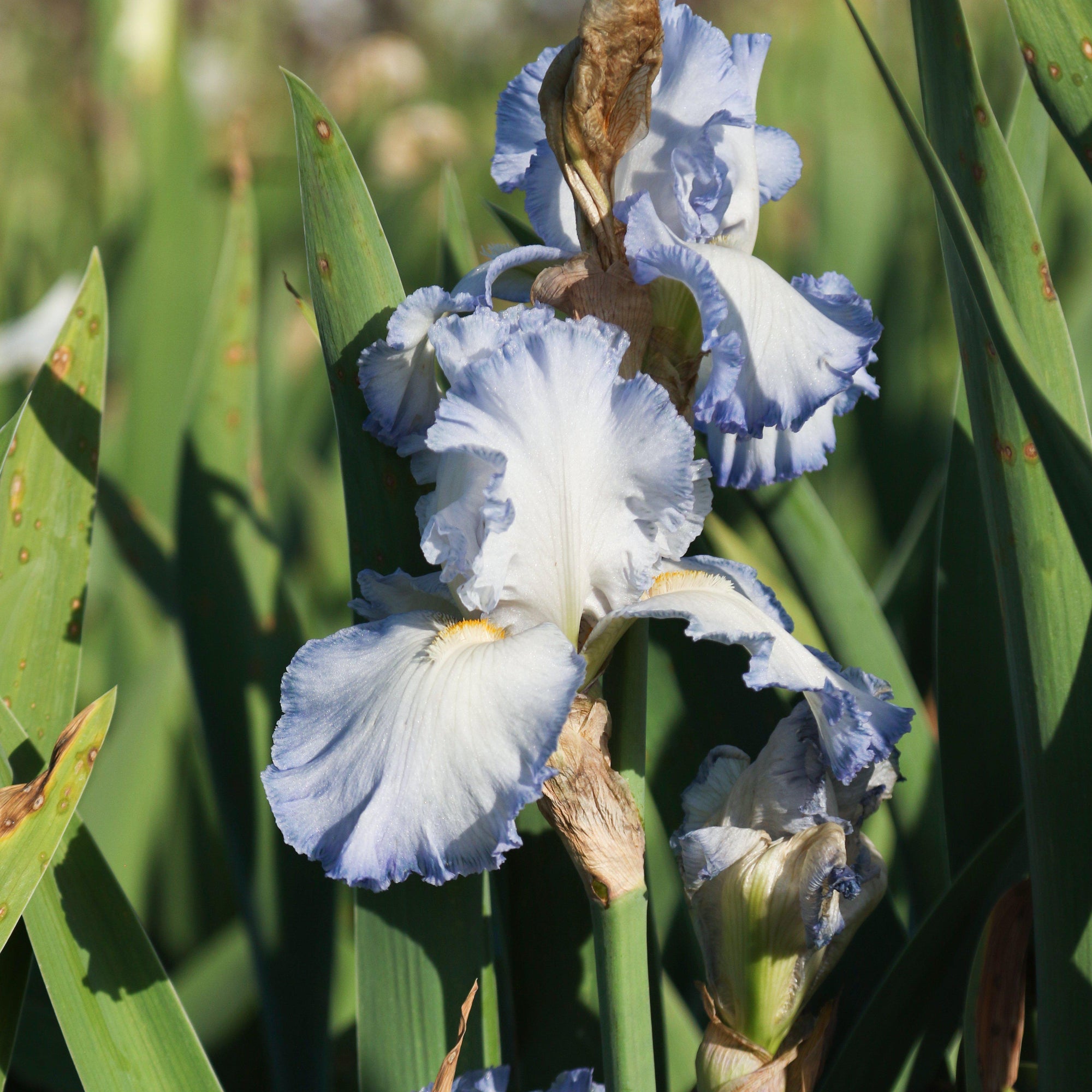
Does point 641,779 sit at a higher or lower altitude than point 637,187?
lower

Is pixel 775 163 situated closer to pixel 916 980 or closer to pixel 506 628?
pixel 506 628

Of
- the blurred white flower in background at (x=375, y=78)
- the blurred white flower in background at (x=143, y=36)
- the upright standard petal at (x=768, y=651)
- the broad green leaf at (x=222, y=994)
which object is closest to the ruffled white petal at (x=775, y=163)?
the upright standard petal at (x=768, y=651)

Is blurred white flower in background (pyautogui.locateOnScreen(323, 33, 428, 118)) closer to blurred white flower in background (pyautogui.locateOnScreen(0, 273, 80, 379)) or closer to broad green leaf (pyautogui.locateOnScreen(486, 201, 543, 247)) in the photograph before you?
blurred white flower in background (pyautogui.locateOnScreen(0, 273, 80, 379))

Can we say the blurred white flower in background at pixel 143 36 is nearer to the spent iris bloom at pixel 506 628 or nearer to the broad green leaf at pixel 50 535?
the broad green leaf at pixel 50 535

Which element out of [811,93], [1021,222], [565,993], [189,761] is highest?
[811,93]

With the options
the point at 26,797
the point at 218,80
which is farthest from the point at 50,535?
the point at 218,80

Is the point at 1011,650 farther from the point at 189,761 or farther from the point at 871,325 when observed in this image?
the point at 189,761

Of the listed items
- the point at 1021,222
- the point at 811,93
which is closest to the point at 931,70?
the point at 1021,222
